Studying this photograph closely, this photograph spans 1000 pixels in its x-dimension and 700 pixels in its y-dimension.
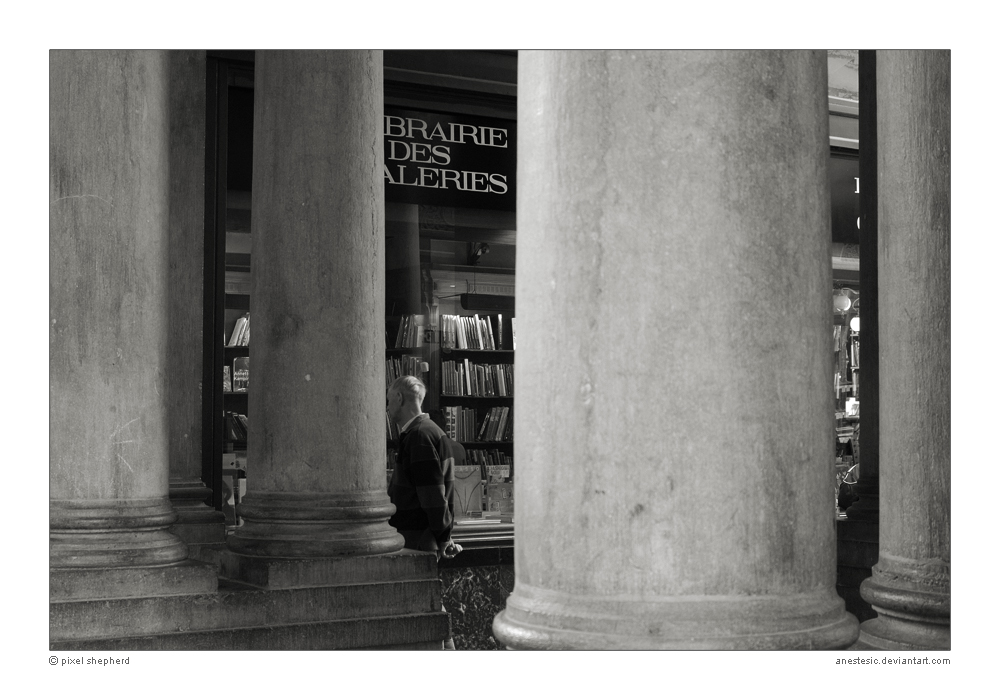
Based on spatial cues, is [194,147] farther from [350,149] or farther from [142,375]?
[142,375]

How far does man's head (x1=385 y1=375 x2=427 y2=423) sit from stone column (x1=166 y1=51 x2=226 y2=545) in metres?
1.31

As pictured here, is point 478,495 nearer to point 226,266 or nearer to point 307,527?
point 226,266

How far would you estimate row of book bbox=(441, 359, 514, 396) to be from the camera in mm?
10477

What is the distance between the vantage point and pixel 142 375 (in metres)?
4.74

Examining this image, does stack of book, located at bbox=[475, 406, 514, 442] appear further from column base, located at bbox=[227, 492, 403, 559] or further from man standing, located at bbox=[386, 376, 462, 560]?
column base, located at bbox=[227, 492, 403, 559]

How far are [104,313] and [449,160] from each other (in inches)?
223

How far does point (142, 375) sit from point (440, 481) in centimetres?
300

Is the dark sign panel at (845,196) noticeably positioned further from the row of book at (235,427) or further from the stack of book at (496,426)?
the row of book at (235,427)

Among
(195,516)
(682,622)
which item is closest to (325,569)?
(195,516)

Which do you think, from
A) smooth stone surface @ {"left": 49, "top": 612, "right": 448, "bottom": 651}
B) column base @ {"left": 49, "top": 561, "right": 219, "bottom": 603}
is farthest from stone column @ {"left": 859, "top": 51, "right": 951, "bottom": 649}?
column base @ {"left": 49, "top": 561, "right": 219, "bottom": 603}

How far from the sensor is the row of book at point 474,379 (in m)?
10.5
